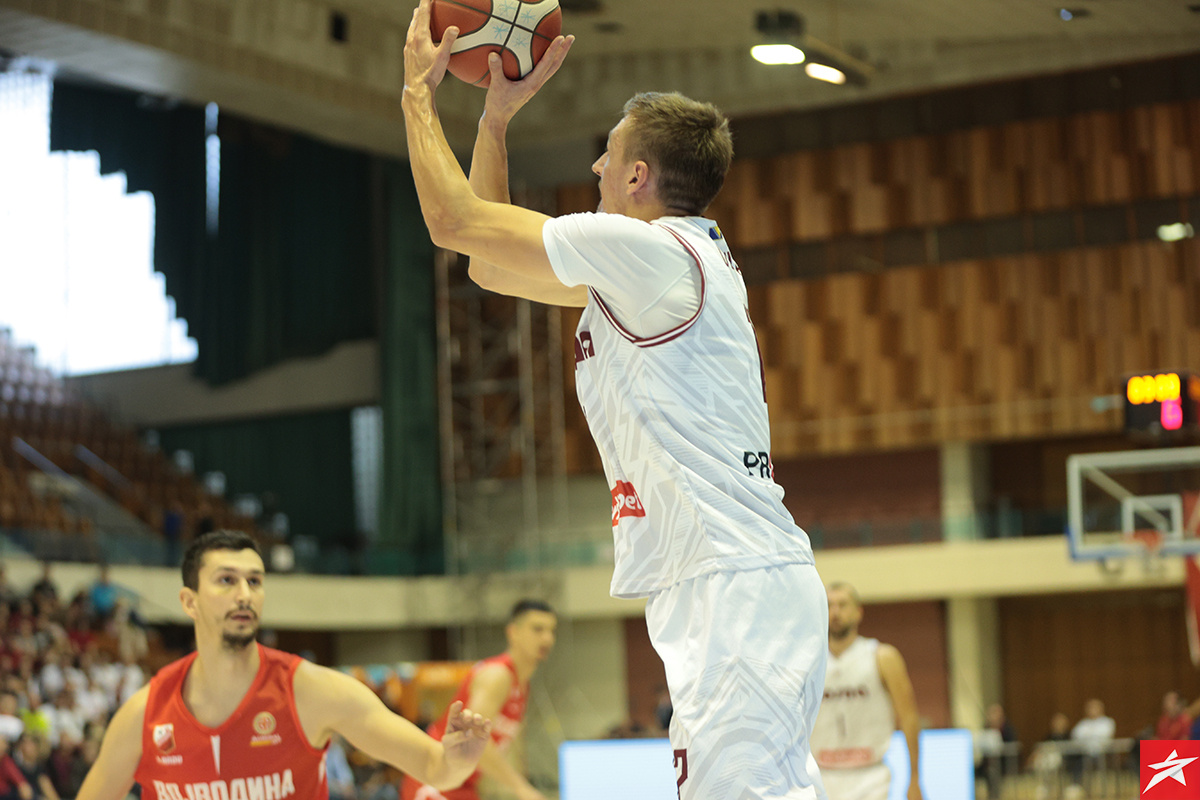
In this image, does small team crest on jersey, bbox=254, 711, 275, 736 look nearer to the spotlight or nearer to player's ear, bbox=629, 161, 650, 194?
player's ear, bbox=629, 161, 650, 194

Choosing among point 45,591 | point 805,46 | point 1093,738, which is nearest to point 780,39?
point 805,46

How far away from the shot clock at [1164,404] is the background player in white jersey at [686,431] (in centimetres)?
1111

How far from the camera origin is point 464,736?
160 inches

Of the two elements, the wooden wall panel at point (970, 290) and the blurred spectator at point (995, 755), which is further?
the wooden wall panel at point (970, 290)

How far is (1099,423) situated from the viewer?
73.0 ft

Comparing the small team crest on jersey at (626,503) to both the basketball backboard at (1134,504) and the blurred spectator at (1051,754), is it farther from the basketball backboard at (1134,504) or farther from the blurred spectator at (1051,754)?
the blurred spectator at (1051,754)

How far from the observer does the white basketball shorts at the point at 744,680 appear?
8.54 ft

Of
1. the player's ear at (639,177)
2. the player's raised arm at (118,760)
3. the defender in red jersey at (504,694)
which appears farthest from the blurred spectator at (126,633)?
the player's ear at (639,177)

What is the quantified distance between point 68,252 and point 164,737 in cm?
2475

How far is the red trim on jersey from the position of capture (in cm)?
272

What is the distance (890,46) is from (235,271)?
1332 cm

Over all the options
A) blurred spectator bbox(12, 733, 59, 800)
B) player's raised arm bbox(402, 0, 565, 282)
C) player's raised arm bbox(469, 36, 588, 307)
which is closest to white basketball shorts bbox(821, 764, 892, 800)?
player's raised arm bbox(469, 36, 588, 307)

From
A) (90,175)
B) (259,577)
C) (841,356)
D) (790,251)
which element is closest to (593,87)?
(790,251)

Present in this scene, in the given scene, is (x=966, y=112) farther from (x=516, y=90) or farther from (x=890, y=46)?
(x=516, y=90)
